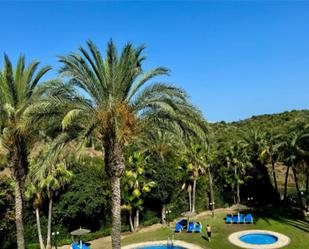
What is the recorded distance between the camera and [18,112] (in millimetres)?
15703

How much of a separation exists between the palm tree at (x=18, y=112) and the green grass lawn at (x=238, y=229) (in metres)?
13.9

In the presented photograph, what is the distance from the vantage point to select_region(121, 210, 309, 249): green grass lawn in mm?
26688

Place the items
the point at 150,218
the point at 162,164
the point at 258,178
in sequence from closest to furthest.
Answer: the point at 162,164 < the point at 150,218 < the point at 258,178

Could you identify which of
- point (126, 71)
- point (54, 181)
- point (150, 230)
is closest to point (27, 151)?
point (126, 71)

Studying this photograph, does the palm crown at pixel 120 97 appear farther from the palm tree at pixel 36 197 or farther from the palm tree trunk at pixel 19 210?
the palm tree at pixel 36 197

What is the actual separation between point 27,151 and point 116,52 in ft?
21.2

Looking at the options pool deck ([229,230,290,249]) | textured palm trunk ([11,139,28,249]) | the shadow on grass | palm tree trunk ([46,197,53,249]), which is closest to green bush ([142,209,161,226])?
pool deck ([229,230,290,249])

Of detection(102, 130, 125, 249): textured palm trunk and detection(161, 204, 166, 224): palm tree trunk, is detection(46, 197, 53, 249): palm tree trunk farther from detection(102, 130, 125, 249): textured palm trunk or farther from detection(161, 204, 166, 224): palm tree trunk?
detection(102, 130, 125, 249): textured palm trunk

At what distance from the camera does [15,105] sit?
1616 centimetres

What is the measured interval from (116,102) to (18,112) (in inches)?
187

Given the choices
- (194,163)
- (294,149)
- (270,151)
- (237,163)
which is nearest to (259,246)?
(294,149)

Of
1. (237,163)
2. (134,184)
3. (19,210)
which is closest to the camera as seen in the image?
(19,210)

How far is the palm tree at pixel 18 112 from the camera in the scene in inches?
618

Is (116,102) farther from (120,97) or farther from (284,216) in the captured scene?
(284,216)
